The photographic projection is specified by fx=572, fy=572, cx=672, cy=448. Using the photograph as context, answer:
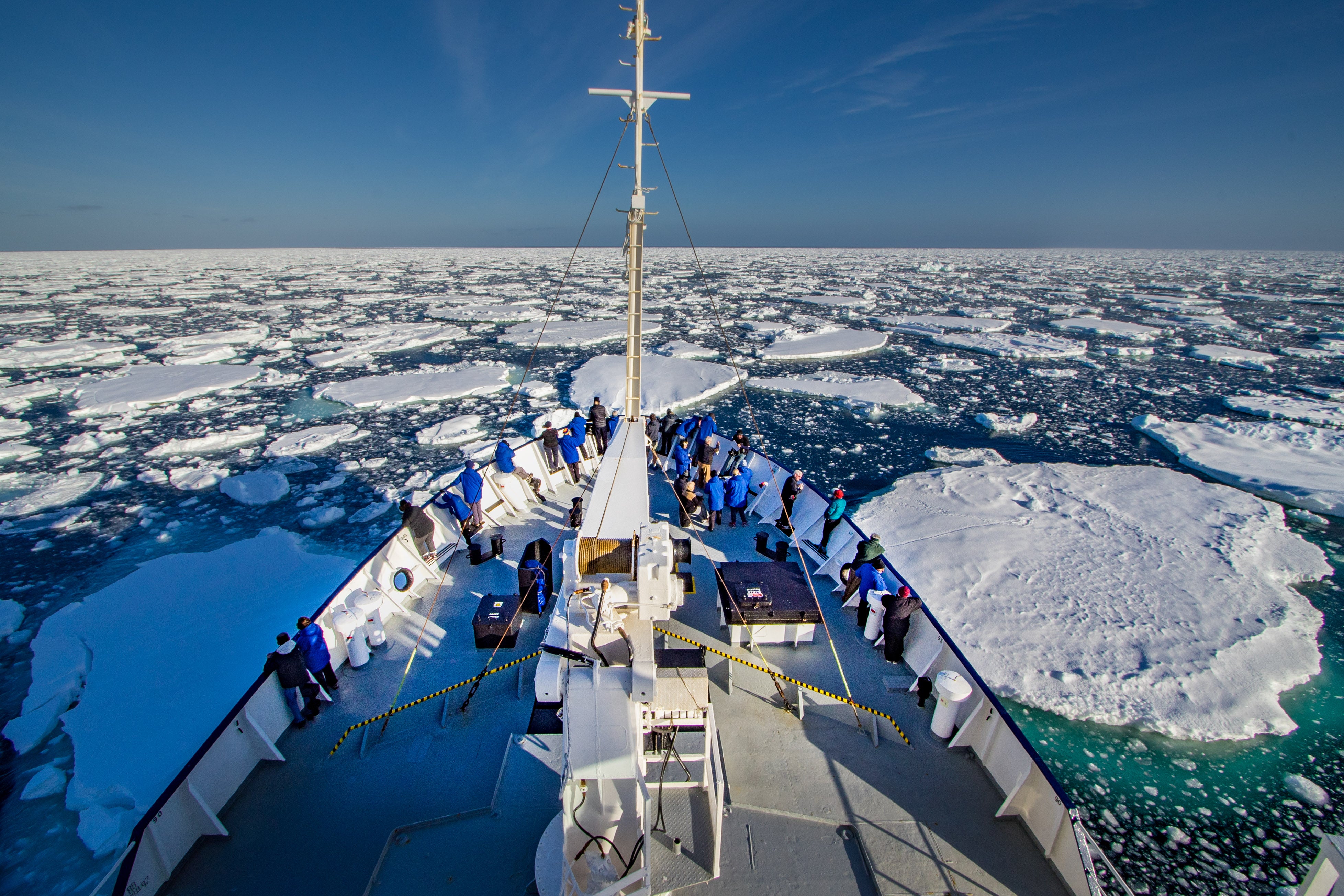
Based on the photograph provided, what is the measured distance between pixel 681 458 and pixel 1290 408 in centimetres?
2079

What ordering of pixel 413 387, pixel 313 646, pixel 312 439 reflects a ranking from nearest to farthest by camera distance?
pixel 313 646, pixel 312 439, pixel 413 387

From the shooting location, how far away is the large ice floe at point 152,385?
17875mm

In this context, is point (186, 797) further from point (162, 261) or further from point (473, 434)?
point (162, 261)

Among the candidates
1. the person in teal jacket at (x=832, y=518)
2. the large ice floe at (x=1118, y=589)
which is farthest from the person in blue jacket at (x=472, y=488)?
the large ice floe at (x=1118, y=589)

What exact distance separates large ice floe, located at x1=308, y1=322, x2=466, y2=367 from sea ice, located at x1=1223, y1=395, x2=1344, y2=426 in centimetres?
3115

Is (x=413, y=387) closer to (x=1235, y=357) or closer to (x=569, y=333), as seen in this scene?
(x=569, y=333)

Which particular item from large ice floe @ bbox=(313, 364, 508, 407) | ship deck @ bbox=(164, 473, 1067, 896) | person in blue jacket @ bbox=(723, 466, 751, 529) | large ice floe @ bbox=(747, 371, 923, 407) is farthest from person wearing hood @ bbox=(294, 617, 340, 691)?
large ice floe @ bbox=(747, 371, 923, 407)

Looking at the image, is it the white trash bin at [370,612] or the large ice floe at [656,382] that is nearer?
the white trash bin at [370,612]

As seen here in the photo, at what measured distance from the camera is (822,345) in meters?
27.0

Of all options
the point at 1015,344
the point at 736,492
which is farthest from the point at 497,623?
the point at 1015,344

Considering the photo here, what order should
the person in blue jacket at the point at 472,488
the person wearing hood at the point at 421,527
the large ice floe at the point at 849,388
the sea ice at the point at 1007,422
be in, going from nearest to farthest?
1. the person wearing hood at the point at 421,527
2. the person in blue jacket at the point at 472,488
3. the sea ice at the point at 1007,422
4. the large ice floe at the point at 849,388

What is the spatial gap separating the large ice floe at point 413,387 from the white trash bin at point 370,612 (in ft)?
45.6

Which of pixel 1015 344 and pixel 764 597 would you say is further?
pixel 1015 344

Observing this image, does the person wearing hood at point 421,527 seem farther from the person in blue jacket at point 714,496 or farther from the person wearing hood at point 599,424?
the person in blue jacket at point 714,496
